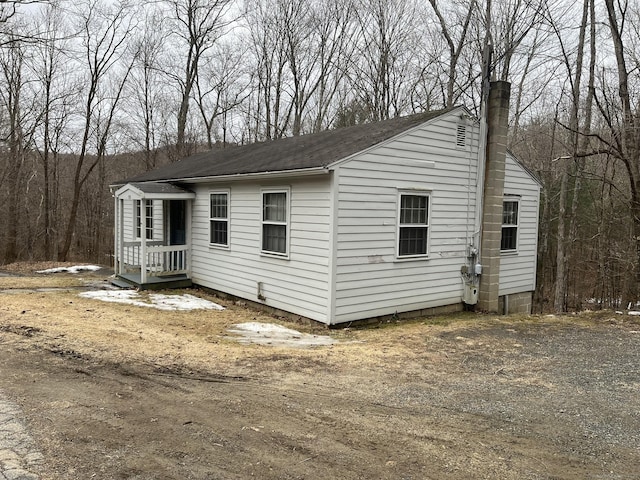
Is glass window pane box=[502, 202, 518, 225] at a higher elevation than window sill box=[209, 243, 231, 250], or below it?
higher

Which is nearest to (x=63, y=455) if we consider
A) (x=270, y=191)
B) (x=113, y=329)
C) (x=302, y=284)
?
(x=113, y=329)

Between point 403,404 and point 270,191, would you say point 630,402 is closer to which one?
point 403,404

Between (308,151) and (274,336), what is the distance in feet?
13.1

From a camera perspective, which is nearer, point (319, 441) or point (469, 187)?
point (319, 441)

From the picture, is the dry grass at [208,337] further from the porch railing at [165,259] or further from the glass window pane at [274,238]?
the porch railing at [165,259]

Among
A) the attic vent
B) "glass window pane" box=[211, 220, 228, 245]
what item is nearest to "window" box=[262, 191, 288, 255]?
"glass window pane" box=[211, 220, 228, 245]

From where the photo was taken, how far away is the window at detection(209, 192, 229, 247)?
10836mm

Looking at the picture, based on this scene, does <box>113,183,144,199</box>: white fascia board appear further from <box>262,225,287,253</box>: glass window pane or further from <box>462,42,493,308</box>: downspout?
<box>462,42,493,308</box>: downspout

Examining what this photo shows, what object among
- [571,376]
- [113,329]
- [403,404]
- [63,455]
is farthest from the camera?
[113,329]

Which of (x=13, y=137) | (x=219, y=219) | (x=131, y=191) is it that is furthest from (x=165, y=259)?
(x=13, y=137)

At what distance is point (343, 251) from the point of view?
8070 millimetres

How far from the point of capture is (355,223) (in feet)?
26.9

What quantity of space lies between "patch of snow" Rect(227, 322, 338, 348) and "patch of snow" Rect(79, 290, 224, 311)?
1.91 m

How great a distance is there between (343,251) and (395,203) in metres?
1.50
